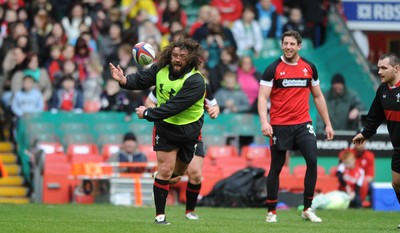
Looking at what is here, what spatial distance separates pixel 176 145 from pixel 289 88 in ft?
6.09

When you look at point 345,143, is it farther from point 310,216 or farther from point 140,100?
point 310,216

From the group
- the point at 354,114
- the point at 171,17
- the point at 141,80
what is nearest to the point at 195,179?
the point at 141,80

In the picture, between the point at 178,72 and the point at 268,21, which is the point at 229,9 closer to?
the point at 268,21

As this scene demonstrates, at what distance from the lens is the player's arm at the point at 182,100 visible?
477 inches

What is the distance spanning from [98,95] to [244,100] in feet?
9.51

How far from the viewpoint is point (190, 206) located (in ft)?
46.8

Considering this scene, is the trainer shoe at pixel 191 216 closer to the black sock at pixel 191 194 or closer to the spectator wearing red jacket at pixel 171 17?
the black sock at pixel 191 194

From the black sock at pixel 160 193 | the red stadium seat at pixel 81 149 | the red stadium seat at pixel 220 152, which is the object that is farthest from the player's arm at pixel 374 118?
the red stadium seat at pixel 81 149

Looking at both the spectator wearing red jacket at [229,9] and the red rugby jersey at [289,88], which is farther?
the spectator wearing red jacket at [229,9]

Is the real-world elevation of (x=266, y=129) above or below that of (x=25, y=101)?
above

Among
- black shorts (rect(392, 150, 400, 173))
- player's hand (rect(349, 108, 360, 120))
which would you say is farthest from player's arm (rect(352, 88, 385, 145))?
player's hand (rect(349, 108, 360, 120))

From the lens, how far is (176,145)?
12.5 metres

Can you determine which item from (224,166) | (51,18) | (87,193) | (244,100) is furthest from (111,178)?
(51,18)

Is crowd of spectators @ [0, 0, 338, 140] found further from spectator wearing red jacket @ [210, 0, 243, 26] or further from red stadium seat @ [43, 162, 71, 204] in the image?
red stadium seat @ [43, 162, 71, 204]
